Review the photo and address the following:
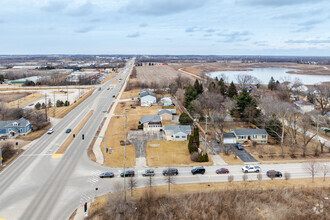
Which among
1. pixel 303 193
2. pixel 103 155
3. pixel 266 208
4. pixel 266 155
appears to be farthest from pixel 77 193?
pixel 266 155

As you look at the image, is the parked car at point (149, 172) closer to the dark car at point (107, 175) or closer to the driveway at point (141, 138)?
the dark car at point (107, 175)

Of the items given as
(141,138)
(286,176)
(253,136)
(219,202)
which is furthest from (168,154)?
(253,136)

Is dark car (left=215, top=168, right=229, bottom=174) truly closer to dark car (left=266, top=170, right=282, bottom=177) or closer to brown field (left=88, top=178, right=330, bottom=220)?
brown field (left=88, top=178, right=330, bottom=220)

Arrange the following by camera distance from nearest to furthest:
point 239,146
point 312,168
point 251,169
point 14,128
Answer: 1. point 312,168
2. point 251,169
3. point 239,146
4. point 14,128

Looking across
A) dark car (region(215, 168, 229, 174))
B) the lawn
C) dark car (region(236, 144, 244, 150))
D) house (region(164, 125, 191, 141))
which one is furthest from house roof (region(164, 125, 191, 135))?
dark car (region(215, 168, 229, 174))

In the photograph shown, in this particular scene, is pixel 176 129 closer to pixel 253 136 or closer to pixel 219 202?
pixel 253 136

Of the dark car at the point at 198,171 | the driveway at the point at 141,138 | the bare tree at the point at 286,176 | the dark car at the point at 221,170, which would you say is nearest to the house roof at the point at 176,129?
the driveway at the point at 141,138
